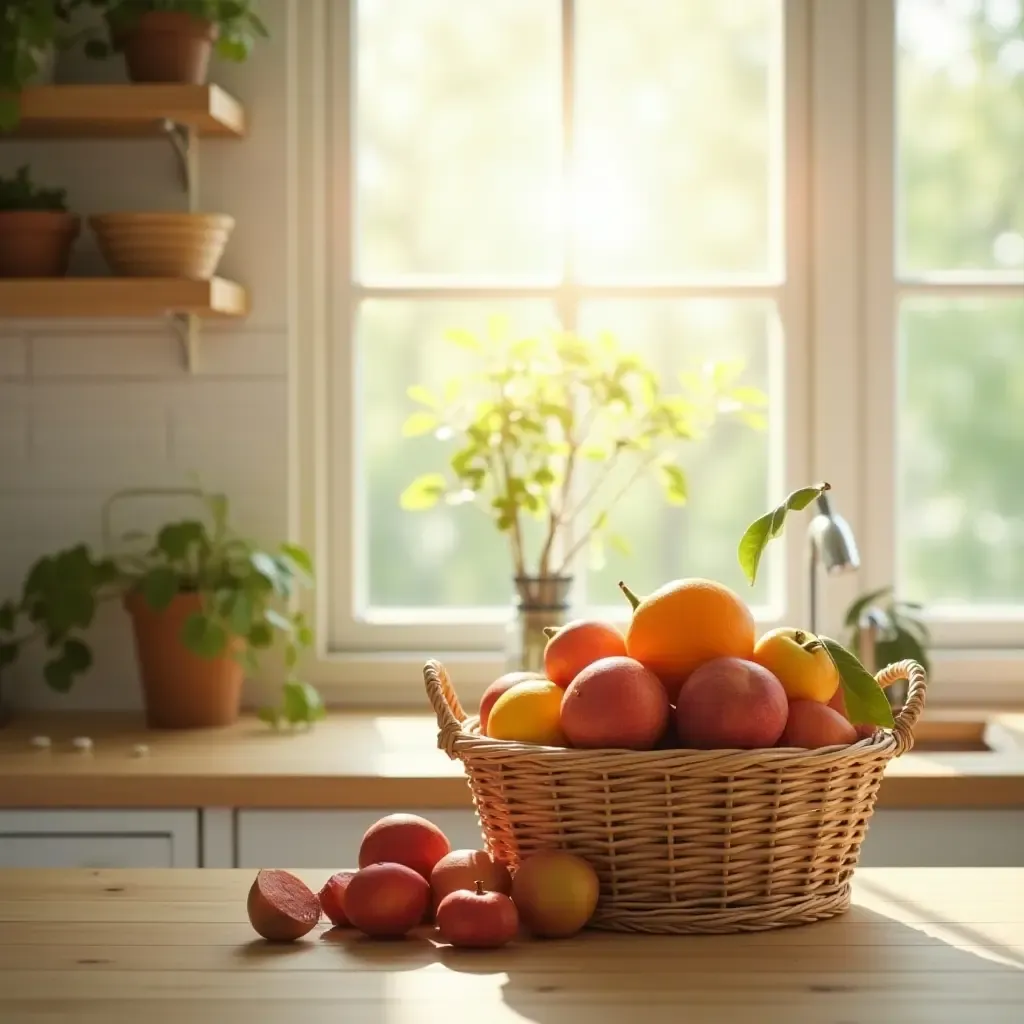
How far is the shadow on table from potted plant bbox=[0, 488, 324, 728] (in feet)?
4.47

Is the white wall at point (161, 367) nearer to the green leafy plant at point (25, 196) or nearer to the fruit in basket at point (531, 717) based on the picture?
the green leafy plant at point (25, 196)

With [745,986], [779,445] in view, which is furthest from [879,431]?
[745,986]

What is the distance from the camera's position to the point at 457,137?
2.98 meters

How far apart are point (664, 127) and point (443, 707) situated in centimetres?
187

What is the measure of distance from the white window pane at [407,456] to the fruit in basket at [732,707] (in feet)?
5.59

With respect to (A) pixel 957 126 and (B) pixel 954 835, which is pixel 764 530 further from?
(A) pixel 957 126

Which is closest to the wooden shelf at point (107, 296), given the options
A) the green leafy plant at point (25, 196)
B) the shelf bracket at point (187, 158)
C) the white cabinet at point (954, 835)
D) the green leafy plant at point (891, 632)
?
the green leafy plant at point (25, 196)

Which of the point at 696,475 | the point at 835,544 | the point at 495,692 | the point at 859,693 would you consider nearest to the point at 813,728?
the point at 859,693

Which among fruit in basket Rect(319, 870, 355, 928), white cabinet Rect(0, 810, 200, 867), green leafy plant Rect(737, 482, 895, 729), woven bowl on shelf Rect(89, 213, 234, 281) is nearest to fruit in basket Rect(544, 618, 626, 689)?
green leafy plant Rect(737, 482, 895, 729)

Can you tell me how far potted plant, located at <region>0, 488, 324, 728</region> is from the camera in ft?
8.31

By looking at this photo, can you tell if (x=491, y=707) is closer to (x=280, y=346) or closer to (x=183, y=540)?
(x=183, y=540)

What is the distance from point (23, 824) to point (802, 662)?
1.35m

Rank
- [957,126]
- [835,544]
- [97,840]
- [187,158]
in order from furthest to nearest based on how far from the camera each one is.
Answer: [957,126], [187,158], [97,840], [835,544]

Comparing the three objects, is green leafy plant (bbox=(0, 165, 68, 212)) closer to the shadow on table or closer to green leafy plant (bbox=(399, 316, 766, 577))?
green leafy plant (bbox=(399, 316, 766, 577))
